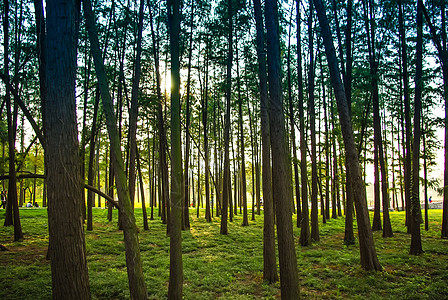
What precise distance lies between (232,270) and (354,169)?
4.88 meters

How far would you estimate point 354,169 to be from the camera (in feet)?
25.4

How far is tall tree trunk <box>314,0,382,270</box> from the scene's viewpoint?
754 cm

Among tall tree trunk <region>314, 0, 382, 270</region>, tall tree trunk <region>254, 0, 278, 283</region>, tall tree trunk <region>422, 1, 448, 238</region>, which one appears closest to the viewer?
tall tree trunk <region>254, 0, 278, 283</region>

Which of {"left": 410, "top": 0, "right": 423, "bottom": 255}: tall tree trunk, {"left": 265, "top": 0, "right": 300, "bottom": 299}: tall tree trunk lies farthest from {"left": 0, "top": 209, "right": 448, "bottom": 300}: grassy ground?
{"left": 265, "top": 0, "right": 300, "bottom": 299}: tall tree trunk

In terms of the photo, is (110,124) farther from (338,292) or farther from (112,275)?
(338,292)

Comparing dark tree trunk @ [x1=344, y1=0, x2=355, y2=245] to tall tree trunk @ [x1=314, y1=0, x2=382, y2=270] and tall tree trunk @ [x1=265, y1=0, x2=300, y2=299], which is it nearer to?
tall tree trunk @ [x1=314, y1=0, x2=382, y2=270]

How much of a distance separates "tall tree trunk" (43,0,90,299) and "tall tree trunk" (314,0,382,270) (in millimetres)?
6783

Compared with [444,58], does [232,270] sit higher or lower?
lower

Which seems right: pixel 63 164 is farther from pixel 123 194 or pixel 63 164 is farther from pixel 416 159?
pixel 416 159

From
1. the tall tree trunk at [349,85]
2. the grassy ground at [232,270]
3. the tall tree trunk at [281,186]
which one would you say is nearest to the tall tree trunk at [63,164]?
the grassy ground at [232,270]

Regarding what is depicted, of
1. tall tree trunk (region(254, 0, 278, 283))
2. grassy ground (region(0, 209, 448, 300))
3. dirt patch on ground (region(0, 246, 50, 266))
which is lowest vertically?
grassy ground (region(0, 209, 448, 300))

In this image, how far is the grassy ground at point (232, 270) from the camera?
20.3 ft

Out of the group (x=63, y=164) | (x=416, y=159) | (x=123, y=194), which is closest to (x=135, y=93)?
(x=123, y=194)

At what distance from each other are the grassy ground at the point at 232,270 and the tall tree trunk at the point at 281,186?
1.54 m
